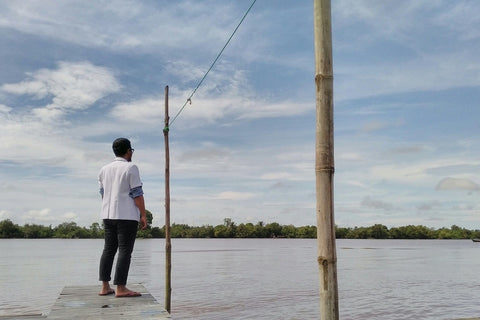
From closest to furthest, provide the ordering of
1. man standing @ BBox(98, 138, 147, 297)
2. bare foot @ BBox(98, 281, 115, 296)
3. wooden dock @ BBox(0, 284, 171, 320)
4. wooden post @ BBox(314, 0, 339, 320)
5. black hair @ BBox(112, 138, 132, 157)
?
wooden post @ BBox(314, 0, 339, 320), wooden dock @ BBox(0, 284, 171, 320), man standing @ BBox(98, 138, 147, 297), black hair @ BBox(112, 138, 132, 157), bare foot @ BBox(98, 281, 115, 296)

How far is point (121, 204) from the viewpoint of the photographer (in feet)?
25.9

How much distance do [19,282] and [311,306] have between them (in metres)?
27.3

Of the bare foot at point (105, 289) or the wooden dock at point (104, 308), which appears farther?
the bare foot at point (105, 289)

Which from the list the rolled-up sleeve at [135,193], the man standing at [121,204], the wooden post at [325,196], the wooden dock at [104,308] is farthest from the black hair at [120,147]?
the wooden post at [325,196]

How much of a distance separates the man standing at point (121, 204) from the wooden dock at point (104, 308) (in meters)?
0.49

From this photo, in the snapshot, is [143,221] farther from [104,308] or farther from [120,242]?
[104,308]

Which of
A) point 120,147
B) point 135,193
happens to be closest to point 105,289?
point 135,193

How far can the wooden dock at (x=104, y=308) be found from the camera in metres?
7.16

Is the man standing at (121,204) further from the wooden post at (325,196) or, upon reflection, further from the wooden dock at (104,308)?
the wooden post at (325,196)

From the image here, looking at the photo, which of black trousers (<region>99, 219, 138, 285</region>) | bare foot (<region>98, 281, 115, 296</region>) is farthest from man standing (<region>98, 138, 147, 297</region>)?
bare foot (<region>98, 281, 115, 296</region>)

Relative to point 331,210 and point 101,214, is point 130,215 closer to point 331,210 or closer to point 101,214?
point 101,214

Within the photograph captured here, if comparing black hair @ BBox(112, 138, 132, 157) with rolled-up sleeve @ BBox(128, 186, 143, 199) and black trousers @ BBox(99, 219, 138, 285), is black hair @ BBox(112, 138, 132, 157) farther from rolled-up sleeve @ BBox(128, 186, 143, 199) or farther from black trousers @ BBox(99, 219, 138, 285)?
black trousers @ BBox(99, 219, 138, 285)

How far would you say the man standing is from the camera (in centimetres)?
792

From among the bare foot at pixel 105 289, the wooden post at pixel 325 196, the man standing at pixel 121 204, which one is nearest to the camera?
the wooden post at pixel 325 196
